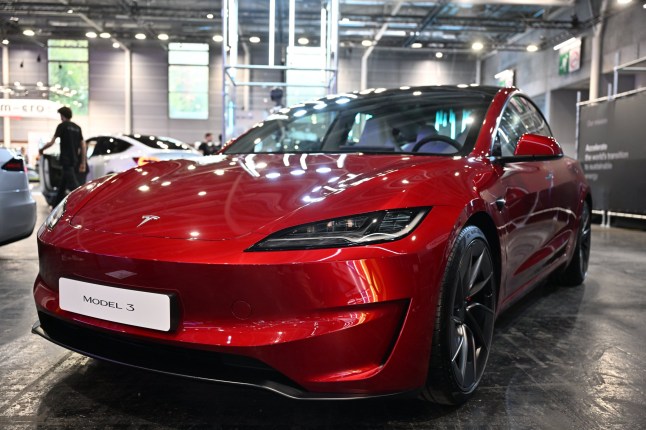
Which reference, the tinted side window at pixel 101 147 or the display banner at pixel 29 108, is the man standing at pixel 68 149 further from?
the display banner at pixel 29 108

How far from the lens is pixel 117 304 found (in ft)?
5.33

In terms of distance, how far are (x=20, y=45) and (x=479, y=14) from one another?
17205 millimetres

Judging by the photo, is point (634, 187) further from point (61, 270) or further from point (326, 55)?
point (61, 270)

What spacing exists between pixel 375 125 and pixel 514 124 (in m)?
0.68

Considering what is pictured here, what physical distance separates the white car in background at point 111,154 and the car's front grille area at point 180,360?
7.69 m

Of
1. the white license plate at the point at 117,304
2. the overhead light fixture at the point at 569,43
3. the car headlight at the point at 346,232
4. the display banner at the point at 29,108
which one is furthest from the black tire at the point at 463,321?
the display banner at the point at 29,108

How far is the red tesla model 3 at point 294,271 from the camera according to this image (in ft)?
4.94

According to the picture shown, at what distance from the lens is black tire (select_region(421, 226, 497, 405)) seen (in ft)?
5.62

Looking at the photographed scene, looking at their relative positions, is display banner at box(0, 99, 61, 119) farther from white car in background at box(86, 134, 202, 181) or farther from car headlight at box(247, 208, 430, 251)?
car headlight at box(247, 208, 430, 251)

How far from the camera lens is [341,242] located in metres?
1.56

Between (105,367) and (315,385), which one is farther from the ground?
(315,385)

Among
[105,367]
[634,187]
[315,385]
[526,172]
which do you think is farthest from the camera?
[634,187]

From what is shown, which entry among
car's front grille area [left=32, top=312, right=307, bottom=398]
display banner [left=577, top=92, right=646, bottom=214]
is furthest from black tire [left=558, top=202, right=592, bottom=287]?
display banner [left=577, top=92, right=646, bottom=214]

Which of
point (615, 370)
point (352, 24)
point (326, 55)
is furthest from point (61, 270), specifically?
point (352, 24)
